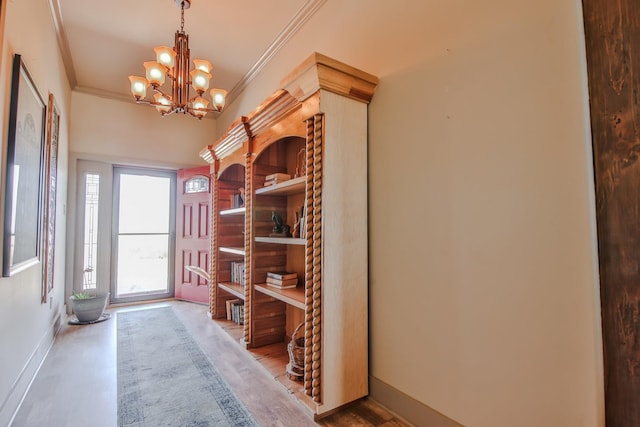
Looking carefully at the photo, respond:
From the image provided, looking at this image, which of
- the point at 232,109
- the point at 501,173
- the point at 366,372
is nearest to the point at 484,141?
the point at 501,173

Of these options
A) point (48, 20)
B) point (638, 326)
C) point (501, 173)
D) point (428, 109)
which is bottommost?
point (638, 326)

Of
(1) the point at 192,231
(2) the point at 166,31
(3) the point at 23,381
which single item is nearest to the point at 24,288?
(3) the point at 23,381

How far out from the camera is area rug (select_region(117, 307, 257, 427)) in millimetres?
1835

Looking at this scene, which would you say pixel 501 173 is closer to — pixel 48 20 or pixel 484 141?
pixel 484 141

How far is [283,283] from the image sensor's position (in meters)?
2.71

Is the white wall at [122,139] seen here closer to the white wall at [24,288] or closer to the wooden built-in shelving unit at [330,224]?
the white wall at [24,288]

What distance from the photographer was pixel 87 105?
427cm

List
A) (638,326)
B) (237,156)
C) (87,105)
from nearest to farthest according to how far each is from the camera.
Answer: (638,326) < (237,156) < (87,105)

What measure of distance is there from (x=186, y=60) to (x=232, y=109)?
1683 millimetres

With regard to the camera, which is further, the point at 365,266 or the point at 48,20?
the point at 48,20

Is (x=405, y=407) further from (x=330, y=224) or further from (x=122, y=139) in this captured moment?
(x=122, y=139)

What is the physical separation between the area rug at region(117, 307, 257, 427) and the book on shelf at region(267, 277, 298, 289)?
82cm

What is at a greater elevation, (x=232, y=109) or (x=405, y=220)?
(x=232, y=109)

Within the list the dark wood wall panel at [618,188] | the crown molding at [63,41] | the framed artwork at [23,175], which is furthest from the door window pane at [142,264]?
the dark wood wall panel at [618,188]
